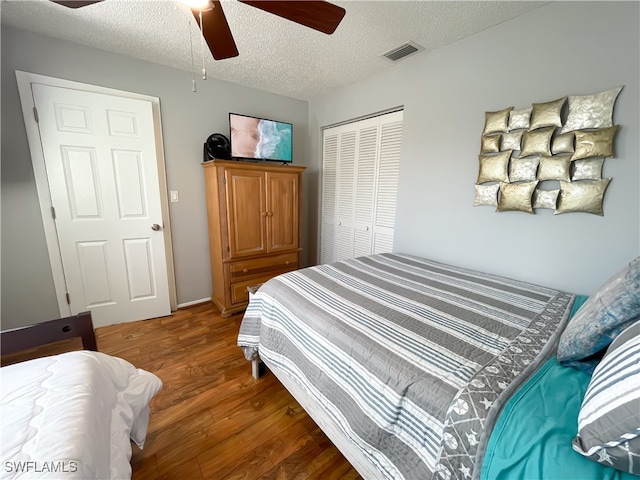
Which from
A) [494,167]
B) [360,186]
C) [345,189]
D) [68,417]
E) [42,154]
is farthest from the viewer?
[345,189]

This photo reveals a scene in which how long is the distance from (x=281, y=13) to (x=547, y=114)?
5.29 ft

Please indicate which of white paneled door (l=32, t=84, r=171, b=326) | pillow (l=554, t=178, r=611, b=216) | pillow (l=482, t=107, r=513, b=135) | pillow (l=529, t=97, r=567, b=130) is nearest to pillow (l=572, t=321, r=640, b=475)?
pillow (l=554, t=178, r=611, b=216)

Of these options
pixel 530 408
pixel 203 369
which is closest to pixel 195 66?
pixel 203 369

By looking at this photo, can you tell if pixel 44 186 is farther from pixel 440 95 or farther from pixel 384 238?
pixel 440 95

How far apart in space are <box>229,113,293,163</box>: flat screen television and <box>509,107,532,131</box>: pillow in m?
2.03

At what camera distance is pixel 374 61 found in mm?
2242

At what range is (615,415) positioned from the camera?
0.53 meters

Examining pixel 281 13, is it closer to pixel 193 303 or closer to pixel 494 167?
pixel 494 167

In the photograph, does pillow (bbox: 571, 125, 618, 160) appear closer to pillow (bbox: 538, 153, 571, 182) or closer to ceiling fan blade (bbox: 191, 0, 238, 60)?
pillow (bbox: 538, 153, 571, 182)

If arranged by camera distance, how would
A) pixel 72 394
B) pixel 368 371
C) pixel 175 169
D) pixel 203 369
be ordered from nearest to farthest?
1. pixel 72 394
2. pixel 368 371
3. pixel 203 369
4. pixel 175 169

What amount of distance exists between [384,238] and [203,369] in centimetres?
196

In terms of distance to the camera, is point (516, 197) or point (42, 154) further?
point (42, 154)

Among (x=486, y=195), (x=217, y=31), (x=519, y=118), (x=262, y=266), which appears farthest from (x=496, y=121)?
(x=262, y=266)

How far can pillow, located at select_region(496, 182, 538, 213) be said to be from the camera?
1632mm
